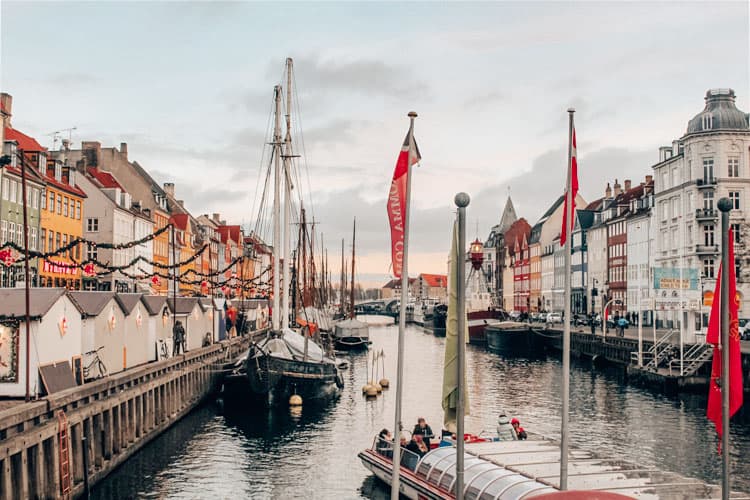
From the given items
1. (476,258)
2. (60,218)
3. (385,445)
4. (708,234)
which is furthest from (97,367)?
(476,258)

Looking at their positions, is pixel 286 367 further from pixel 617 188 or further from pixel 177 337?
pixel 617 188

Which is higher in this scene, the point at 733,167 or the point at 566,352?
the point at 733,167

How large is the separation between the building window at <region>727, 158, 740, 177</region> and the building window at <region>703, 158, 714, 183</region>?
1.57m

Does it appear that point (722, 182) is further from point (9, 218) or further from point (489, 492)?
point (489, 492)

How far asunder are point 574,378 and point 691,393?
49.0ft

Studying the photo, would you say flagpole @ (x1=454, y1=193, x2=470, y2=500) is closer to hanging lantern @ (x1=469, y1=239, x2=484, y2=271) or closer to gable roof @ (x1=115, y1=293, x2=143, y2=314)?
gable roof @ (x1=115, y1=293, x2=143, y2=314)

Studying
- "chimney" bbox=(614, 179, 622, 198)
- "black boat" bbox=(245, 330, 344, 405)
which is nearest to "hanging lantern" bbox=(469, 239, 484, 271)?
"chimney" bbox=(614, 179, 622, 198)

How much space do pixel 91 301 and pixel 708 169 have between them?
67.3 meters

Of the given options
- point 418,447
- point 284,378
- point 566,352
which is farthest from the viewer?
point 284,378

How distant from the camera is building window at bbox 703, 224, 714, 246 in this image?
88500 mm

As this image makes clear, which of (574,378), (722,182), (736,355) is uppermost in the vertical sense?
(722,182)

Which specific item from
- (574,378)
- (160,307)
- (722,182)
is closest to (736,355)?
(160,307)

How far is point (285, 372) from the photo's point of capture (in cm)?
5328

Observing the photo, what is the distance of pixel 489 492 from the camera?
2327 centimetres
